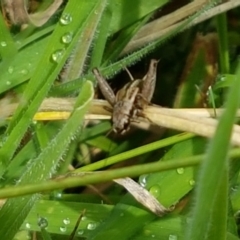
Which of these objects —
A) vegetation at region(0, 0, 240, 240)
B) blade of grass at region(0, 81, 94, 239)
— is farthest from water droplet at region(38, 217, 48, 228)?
blade of grass at region(0, 81, 94, 239)

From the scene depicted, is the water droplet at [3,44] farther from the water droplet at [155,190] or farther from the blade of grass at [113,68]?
the water droplet at [155,190]

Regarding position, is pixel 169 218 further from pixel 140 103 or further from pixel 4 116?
pixel 4 116

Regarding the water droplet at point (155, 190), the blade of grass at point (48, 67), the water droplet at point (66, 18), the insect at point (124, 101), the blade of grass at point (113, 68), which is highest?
the water droplet at point (66, 18)

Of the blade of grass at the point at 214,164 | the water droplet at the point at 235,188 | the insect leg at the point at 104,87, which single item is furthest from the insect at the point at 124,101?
the blade of grass at the point at 214,164

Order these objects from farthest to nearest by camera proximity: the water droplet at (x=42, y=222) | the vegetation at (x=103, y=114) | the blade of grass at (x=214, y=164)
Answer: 1. the water droplet at (x=42, y=222)
2. the vegetation at (x=103, y=114)
3. the blade of grass at (x=214, y=164)

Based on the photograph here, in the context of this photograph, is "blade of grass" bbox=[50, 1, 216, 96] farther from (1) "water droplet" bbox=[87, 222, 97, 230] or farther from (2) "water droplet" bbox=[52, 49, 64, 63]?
(1) "water droplet" bbox=[87, 222, 97, 230]

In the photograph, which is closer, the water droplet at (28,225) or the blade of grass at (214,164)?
the blade of grass at (214,164)

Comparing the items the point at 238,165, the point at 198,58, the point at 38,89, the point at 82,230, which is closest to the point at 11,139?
the point at 38,89

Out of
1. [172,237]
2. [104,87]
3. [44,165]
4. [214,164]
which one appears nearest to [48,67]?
[104,87]

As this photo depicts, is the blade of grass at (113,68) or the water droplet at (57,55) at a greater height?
the water droplet at (57,55)

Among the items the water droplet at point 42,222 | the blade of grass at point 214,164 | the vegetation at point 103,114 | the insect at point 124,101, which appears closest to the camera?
the blade of grass at point 214,164

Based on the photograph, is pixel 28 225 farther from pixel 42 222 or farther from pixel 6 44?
pixel 6 44
